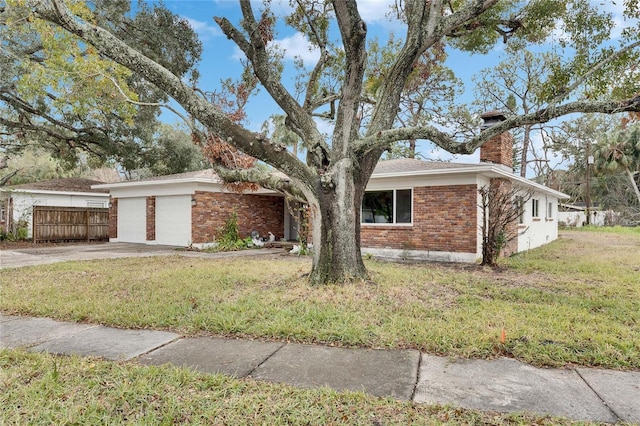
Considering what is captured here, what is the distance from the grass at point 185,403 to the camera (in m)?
2.68

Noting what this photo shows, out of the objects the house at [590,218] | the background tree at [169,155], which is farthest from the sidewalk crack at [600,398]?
the house at [590,218]

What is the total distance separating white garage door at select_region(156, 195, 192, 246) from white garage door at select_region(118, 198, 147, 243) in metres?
1.11

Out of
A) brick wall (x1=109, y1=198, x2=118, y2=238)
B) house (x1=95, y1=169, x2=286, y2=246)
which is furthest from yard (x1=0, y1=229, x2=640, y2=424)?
brick wall (x1=109, y1=198, x2=118, y2=238)

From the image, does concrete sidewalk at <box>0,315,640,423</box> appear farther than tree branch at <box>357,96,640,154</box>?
No

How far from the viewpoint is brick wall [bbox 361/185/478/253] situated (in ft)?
36.5

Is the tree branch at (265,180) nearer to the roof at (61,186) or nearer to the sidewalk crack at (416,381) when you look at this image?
the sidewalk crack at (416,381)

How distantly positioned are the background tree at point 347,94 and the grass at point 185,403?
366 cm

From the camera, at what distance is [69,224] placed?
18.3m

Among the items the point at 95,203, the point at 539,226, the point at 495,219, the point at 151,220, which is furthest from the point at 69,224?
the point at 539,226

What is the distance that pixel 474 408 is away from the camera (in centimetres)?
286

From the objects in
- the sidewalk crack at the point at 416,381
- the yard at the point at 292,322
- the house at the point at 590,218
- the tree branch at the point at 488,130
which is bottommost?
the sidewalk crack at the point at 416,381

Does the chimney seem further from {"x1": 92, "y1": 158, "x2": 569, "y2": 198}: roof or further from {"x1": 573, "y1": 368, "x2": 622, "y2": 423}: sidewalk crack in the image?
{"x1": 573, "y1": 368, "x2": 622, "y2": 423}: sidewalk crack

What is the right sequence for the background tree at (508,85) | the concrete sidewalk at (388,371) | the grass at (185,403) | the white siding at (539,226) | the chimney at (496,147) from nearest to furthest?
1. the grass at (185,403)
2. the concrete sidewalk at (388,371)
3. the chimney at (496,147)
4. the white siding at (539,226)
5. the background tree at (508,85)

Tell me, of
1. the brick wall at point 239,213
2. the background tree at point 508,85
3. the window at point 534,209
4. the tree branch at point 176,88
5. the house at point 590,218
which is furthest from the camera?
the house at point 590,218
